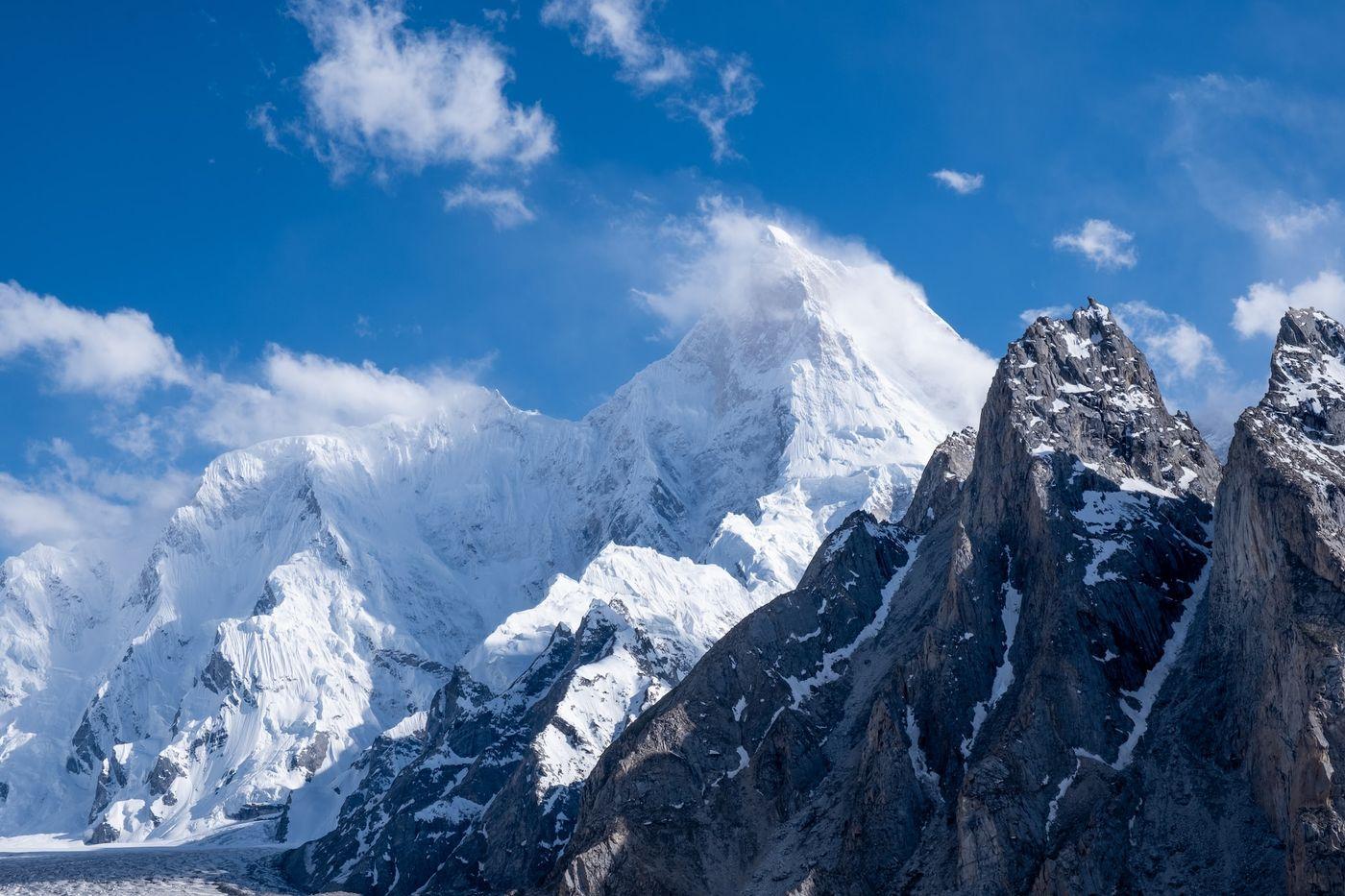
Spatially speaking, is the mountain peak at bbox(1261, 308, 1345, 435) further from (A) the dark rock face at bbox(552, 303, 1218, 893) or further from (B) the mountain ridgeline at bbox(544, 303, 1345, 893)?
(A) the dark rock face at bbox(552, 303, 1218, 893)

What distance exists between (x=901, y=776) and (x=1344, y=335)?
77105 mm

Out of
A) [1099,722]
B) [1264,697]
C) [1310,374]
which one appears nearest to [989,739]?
[1099,722]

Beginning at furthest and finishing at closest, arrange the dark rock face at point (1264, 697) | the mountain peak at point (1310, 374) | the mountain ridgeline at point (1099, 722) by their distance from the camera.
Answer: the mountain peak at point (1310, 374)
the mountain ridgeline at point (1099, 722)
the dark rock face at point (1264, 697)

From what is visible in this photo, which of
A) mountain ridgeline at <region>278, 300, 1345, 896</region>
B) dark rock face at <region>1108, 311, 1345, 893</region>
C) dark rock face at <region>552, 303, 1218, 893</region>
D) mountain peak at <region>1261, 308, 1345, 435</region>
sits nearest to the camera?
dark rock face at <region>1108, 311, 1345, 893</region>

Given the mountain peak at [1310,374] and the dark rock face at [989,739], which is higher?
the mountain peak at [1310,374]

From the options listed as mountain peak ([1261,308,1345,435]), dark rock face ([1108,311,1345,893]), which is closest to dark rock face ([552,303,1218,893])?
dark rock face ([1108,311,1345,893])

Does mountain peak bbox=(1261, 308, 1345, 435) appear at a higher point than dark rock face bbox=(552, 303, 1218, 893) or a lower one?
higher

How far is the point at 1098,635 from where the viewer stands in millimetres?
174875

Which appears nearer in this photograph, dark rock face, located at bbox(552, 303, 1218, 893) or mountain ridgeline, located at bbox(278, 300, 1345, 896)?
mountain ridgeline, located at bbox(278, 300, 1345, 896)

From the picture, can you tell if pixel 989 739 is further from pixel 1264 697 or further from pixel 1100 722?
pixel 1264 697

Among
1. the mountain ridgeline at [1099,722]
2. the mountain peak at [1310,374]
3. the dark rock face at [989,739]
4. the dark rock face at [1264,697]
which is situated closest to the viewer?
the dark rock face at [1264,697]

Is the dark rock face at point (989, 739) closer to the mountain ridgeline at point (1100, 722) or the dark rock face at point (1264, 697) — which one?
the mountain ridgeline at point (1100, 722)

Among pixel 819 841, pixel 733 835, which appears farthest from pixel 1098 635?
pixel 733 835

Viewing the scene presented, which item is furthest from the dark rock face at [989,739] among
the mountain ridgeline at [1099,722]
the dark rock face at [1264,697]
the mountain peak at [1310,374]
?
the mountain peak at [1310,374]
